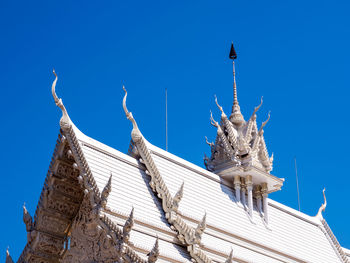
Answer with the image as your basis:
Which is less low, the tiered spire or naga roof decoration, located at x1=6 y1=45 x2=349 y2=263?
the tiered spire

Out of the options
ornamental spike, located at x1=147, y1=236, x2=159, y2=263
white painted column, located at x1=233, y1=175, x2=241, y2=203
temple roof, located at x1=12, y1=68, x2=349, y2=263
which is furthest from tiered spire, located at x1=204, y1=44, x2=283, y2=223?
ornamental spike, located at x1=147, y1=236, x2=159, y2=263

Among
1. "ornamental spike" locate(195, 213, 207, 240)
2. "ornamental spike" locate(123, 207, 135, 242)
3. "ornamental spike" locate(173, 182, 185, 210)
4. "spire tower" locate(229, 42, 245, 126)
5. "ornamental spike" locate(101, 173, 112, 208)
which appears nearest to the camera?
"ornamental spike" locate(123, 207, 135, 242)

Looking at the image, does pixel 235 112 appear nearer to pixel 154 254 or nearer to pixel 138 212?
pixel 138 212

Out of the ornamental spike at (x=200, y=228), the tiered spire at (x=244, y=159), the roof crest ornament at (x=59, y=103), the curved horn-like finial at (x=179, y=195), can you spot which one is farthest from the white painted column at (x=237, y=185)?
the roof crest ornament at (x=59, y=103)

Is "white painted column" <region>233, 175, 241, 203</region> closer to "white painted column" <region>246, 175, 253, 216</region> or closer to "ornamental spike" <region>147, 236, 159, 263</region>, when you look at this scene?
"white painted column" <region>246, 175, 253, 216</region>

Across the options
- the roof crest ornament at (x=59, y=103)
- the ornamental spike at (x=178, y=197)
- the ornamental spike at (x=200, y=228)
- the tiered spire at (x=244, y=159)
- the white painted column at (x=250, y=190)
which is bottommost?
the ornamental spike at (x=200, y=228)

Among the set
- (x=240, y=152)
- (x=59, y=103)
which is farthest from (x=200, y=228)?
(x=240, y=152)

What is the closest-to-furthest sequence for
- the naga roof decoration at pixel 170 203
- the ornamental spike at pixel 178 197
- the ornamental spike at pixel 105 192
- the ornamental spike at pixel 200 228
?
the ornamental spike at pixel 105 192 < the naga roof decoration at pixel 170 203 < the ornamental spike at pixel 200 228 < the ornamental spike at pixel 178 197

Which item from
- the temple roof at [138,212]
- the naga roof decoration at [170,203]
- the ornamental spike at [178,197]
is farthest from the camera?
the ornamental spike at [178,197]

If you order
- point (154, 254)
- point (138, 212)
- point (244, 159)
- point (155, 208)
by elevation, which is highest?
point (244, 159)

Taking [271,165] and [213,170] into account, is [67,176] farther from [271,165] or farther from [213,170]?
[271,165]

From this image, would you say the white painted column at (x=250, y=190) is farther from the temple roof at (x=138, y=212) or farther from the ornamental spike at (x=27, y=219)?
the ornamental spike at (x=27, y=219)

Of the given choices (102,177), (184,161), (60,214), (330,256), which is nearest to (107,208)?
(102,177)

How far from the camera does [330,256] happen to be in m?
26.2
